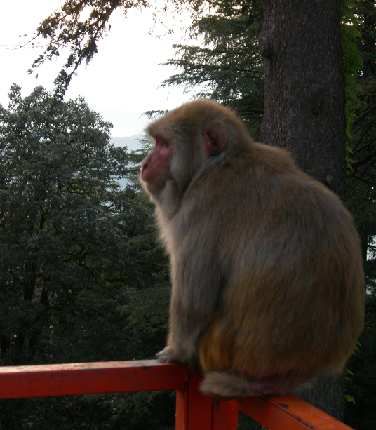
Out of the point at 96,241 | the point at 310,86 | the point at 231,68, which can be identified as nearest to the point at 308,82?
the point at 310,86

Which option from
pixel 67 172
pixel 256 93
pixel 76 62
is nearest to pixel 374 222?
pixel 256 93

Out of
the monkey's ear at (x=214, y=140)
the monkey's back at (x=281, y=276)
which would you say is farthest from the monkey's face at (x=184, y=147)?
the monkey's back at (x=281, y=276)

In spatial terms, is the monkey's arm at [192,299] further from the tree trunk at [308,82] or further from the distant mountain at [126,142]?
the distant mountain at [126,142]

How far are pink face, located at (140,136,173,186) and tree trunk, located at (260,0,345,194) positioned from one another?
2194 mm

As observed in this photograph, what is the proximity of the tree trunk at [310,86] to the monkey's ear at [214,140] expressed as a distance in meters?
2.18

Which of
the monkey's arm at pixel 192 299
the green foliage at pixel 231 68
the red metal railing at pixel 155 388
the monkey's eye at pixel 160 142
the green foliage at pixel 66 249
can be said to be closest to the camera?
the red metal railing at pixel 155 388

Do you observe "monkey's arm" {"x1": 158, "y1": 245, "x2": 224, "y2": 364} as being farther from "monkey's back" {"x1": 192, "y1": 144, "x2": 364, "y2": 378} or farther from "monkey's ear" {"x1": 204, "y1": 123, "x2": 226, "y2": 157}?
"monkey's ear" {"x1": 204, "y1": 123, "x2": 226, "y2": 157}

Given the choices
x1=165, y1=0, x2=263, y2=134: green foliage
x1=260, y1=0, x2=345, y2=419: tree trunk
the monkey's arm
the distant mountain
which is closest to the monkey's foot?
the monkey's arm

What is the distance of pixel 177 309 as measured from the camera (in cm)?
251

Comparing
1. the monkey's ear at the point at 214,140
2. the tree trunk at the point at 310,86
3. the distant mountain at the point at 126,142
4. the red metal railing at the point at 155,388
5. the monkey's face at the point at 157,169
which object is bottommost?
the red metal railing at the point at 155,388

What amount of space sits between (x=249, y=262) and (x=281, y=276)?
0.13m

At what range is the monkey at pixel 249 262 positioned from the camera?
217 centimetres

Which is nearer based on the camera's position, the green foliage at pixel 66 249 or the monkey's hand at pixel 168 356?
the monkey's hand at pixel 168 356

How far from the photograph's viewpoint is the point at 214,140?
259 centimetres
